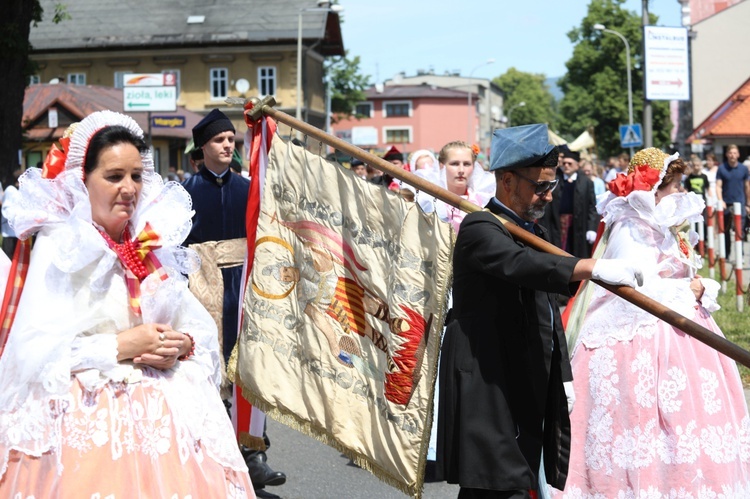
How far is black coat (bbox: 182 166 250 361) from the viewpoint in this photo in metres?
6.10

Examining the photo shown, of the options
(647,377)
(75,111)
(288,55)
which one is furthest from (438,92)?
(647,377)

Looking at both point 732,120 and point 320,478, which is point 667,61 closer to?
point 732,120

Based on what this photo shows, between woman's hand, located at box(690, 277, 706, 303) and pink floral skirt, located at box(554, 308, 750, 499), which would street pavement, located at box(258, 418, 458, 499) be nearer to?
pink floral skirt, located at box(554, 308, 750, 499)

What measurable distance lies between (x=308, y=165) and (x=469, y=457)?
174 cm

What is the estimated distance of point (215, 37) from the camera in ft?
175

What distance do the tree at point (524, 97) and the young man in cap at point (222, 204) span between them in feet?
409

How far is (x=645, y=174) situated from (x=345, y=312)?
201 centimetres

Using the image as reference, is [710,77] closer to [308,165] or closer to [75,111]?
[75,111]

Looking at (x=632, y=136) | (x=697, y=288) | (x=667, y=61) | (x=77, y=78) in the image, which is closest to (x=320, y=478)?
(x=697, y=288)

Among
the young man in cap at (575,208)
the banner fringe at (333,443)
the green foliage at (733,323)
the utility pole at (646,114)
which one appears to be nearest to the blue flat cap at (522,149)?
the banner fringe at (333,443)

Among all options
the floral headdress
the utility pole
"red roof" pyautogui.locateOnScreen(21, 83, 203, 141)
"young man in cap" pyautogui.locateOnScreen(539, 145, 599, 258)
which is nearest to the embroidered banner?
the floral headdress

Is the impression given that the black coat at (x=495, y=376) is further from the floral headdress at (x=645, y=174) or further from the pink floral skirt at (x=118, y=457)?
the floral headdress at (x=645, y=174)

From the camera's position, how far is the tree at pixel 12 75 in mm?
21406

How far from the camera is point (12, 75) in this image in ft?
72.2
